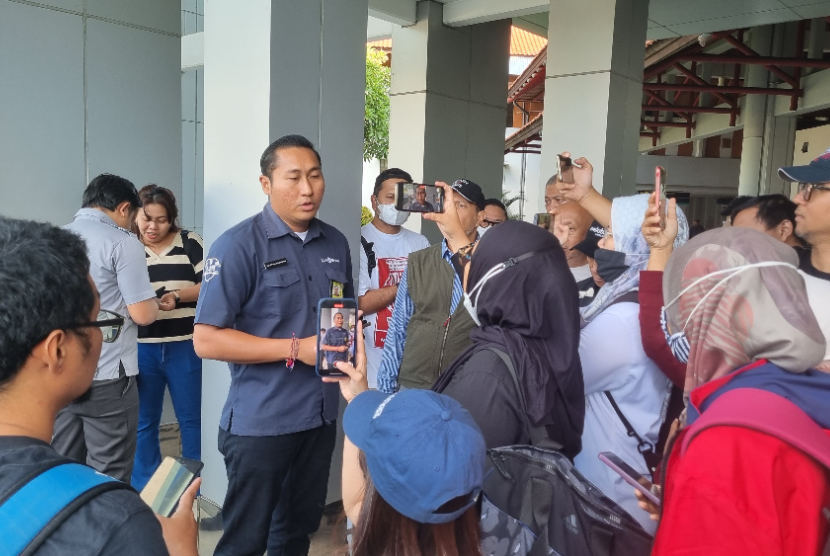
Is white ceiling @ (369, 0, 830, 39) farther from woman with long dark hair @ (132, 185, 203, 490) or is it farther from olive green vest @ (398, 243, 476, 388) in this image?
olive green vest @ (398, 243, 476, 388)

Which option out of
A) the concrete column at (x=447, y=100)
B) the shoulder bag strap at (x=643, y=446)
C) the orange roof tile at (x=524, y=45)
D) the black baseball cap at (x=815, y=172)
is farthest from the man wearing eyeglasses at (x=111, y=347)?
the orange roof tile at (x=524, y=45)

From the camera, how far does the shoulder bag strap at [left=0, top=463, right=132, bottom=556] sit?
89cm

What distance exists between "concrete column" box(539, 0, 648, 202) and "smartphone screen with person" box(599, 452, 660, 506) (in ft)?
15.8

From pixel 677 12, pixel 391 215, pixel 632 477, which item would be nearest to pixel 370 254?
pixel 391 215

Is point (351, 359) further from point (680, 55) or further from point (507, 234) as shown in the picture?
point (680, 55)

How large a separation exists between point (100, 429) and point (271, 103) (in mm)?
1877

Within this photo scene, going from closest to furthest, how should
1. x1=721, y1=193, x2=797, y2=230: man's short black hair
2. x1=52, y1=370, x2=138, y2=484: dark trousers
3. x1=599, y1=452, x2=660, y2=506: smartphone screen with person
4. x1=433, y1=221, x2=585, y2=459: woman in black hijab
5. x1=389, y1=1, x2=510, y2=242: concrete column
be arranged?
x1=599, y1=452, x2=660, y2=506: smartphone screen with person
x1=433, y1=221, x2=585, y2=459: woman in black hijab
x1=52, y1=370, x2=138, y2=484: dark trousers
x1=721, y1=193, x2=797, y2=230: man's short black hair
x1=389, y1=1, x2=510, y2=242: concrete column

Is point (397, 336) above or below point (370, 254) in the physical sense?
below

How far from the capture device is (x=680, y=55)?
1187 centimetres

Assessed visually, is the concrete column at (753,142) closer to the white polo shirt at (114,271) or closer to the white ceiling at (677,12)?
the white ceiling at (677,12)

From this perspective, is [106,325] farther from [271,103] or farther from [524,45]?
[524,45]

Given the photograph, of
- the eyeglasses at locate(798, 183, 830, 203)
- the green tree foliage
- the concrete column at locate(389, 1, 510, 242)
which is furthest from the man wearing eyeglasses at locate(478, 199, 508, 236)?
the green tree foliage

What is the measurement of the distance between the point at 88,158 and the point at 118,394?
8.95ft

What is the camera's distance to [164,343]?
394 centimetres
